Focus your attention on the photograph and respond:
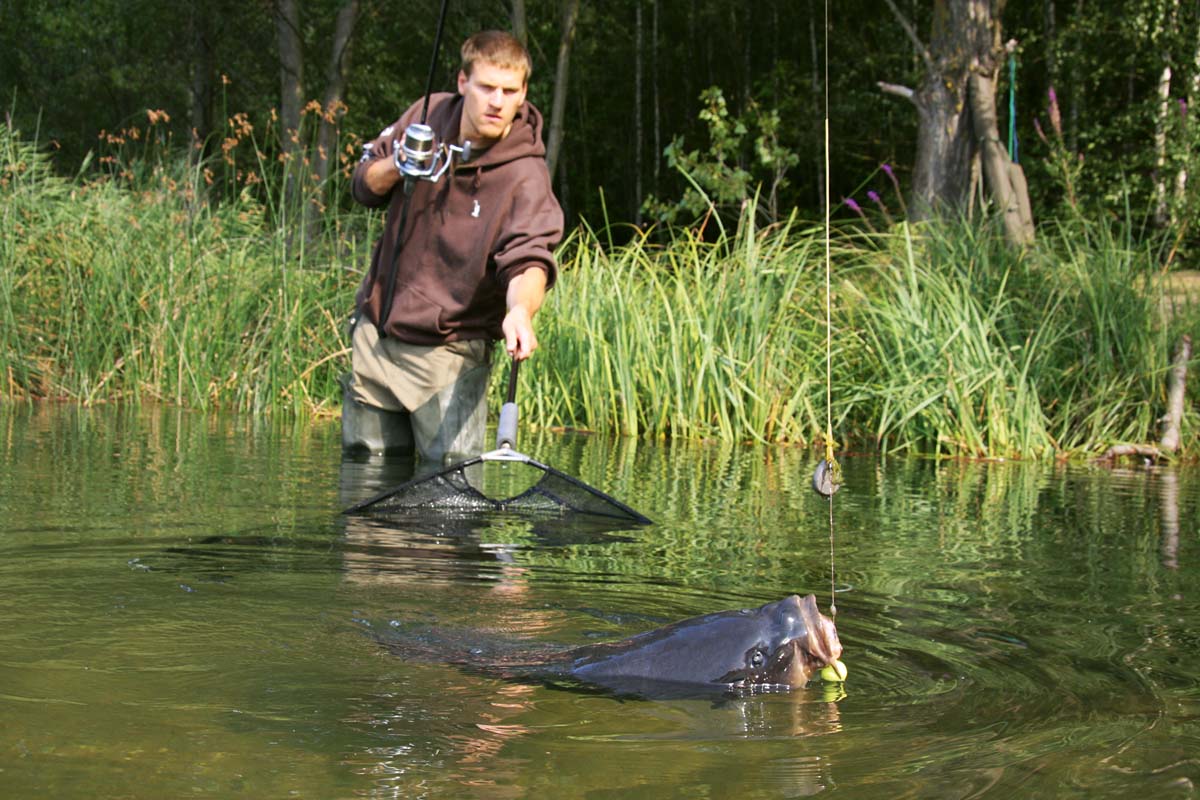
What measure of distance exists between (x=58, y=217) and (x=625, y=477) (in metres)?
5.14

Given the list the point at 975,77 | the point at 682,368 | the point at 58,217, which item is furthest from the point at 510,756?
the point at 975,77

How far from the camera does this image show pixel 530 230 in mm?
4727

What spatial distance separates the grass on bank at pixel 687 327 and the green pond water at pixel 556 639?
2.15 m

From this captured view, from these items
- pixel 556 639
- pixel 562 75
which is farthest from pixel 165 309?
pixel 562 75

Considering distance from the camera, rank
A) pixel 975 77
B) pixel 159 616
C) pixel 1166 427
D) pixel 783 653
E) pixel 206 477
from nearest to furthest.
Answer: pixel 783 653 < pixel 159 616 < pixel 206 477 < pixel 1166 427 < pixel 975 77

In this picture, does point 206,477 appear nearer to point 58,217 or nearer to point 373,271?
point 373,271

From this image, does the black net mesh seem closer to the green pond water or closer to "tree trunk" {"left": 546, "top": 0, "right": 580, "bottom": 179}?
the green pond water

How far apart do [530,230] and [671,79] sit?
21702 mm

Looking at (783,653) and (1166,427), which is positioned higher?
(1166,427)

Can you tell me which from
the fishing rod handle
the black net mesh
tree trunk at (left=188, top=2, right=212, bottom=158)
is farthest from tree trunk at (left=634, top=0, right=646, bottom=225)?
the fishing rod handle

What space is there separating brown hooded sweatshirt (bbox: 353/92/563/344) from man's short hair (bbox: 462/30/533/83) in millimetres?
312

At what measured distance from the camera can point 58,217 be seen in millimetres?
9477

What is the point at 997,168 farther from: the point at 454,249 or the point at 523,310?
the point at 523,310

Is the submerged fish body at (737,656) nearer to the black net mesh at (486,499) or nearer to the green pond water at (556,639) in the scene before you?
the green pond water at (556,639)
